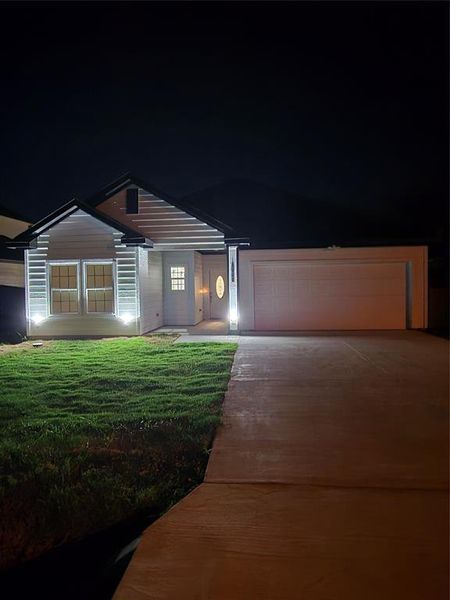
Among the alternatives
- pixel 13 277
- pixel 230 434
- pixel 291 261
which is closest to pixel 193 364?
pixel 230 434

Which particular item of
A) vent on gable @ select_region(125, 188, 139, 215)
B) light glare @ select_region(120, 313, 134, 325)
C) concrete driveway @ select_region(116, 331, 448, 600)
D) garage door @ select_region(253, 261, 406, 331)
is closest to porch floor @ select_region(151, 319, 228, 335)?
light glare @ select_region(120, 313, 134, 325)

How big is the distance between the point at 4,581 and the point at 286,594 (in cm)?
172

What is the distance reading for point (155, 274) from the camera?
1526 cm

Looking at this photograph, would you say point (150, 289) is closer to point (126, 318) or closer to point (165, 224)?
point (126, 318)

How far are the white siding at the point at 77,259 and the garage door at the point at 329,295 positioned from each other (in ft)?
14.1

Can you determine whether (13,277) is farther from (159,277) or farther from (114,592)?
(114,592)

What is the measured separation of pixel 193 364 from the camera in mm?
8641

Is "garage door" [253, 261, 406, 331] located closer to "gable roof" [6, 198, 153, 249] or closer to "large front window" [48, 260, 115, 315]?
"gable roof" [6, 198, 153, 249]

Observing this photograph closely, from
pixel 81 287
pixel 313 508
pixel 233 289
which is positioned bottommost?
pixel 313 508

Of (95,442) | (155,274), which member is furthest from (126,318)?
(95,442)

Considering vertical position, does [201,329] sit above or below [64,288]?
below

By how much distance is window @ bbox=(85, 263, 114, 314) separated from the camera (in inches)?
528

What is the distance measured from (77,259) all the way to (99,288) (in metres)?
1.15

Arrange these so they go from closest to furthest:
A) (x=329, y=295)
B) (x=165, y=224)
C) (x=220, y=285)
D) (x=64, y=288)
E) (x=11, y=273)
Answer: (x=64, y=288)
(x=165, y=224)
(x=329, y=295)
(x=11, y=273)
(x=220, y=285)
